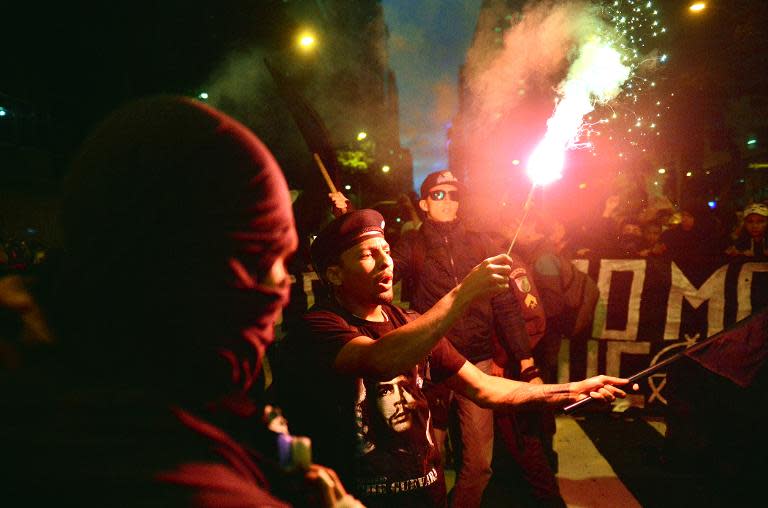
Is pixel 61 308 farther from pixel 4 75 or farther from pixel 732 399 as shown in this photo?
pixel 4 75

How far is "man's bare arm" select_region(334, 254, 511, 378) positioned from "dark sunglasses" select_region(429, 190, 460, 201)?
252 cm

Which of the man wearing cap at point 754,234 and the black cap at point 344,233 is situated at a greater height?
the black cap at point 344,233

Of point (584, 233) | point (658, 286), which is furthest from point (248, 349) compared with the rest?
point (584, 233)

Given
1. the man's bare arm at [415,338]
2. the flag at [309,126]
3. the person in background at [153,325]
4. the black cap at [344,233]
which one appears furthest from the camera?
the flag at [309,126]

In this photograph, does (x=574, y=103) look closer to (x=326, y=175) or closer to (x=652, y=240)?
(x=326, y=175)

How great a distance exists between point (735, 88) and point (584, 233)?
10.9 meters

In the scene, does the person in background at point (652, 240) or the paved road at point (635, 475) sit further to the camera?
the person in background at point (652, 240)

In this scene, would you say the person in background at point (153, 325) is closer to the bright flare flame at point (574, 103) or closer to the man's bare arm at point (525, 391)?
the man's bare arm at point (525, 391)

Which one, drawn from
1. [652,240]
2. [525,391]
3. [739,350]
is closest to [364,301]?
[525,391]

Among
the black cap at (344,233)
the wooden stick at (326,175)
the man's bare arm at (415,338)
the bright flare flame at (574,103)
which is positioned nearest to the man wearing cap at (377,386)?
the man's bare arm at (415,338)

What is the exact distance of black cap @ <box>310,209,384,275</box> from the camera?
2.60m

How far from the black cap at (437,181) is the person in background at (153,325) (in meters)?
3.92

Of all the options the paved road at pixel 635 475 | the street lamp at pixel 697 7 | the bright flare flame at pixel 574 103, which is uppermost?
the street lamp at pixel 697 7

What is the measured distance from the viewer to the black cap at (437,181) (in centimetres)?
469
